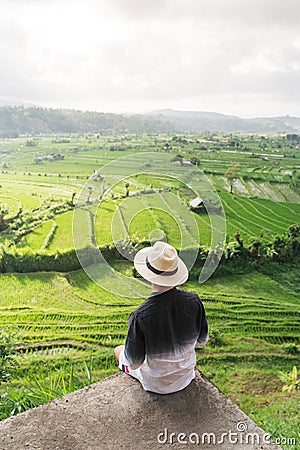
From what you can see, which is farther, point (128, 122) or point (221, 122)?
point (221, 122)

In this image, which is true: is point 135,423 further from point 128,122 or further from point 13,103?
point 128,122

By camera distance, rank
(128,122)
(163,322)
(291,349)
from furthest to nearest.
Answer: (128,122)
(291,349)
(163,322)

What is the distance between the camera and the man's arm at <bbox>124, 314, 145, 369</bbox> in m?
1.39

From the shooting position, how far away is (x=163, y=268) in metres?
1.42

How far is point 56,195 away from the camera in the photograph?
434 cm

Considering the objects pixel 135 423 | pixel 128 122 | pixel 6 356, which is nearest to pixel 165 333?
pixel 135 423

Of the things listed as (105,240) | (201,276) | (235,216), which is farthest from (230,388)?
(235,216)

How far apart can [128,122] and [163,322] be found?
5.37 m

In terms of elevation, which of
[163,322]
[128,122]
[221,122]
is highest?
[221,122]

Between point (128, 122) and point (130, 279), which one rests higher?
point (128, 122)

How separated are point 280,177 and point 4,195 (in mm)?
3358

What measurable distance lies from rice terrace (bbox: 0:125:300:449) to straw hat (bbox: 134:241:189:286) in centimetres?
104

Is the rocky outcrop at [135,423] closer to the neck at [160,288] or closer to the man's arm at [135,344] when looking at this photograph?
the man's arm at [135,344]

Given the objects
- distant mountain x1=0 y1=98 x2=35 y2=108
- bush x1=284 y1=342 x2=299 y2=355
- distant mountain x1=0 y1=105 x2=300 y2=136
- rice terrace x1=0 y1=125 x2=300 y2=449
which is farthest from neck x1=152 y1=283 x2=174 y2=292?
distant mountain x1=0 y1=105 x2=300 y2=136
